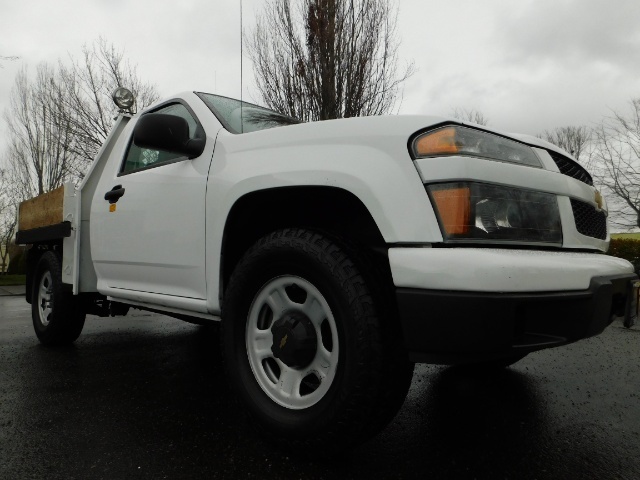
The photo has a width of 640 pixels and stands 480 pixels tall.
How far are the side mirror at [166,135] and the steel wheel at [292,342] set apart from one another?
89 cm

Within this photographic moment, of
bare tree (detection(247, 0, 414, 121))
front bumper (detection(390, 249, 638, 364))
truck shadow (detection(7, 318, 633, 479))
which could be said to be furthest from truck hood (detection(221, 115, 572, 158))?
bare tree (detection(247, 0, 414, 121))

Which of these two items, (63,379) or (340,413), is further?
(63,379)

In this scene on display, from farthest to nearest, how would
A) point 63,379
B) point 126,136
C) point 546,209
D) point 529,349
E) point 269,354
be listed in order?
point 126,136 → point 63,379 → point 269,354 → point 546,209 → point 529,349

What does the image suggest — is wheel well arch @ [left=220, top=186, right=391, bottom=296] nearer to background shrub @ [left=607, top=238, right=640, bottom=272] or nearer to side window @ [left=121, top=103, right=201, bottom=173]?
side window @ [left=121, top=103, right=201, bottom=173]

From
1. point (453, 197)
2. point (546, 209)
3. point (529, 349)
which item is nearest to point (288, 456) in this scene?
point (529, 349)

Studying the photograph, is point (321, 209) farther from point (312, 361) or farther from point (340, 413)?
point (340, 413)

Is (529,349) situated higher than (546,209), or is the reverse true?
(546,209)

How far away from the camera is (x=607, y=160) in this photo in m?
21.7

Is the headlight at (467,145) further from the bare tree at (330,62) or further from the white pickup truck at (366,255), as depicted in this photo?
the bare tree at (330,62)

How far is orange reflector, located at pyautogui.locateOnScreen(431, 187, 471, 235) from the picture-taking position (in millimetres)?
1589

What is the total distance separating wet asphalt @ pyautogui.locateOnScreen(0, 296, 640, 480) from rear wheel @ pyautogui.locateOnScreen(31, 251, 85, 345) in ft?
1.00

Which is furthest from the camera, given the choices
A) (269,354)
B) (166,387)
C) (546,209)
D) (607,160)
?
(607,160)

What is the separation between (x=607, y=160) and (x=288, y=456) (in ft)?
79.6

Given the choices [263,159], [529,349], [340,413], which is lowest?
[340,413]
